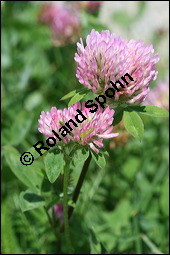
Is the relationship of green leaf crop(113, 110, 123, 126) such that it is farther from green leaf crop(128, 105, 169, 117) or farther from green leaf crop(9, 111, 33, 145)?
green leaf crop(9, 111, 33, 145)

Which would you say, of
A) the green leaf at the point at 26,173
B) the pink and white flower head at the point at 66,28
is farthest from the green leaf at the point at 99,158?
the pink and white flower head at the point at 66,28

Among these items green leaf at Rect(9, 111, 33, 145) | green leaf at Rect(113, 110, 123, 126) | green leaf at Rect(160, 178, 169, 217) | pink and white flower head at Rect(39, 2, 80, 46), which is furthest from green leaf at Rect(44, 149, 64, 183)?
pink and white flower head at Rect(39, 2, 80, 46)

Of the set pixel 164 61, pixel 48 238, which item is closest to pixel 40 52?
pixel 164 61

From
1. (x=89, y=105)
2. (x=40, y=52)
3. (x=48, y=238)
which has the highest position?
(x=40, y=52)

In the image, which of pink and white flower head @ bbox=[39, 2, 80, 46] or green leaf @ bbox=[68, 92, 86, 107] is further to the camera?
pink and white flower head @ bbox=[39, 2, 80, 46]

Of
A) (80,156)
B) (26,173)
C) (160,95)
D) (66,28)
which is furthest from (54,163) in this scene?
(66,28)

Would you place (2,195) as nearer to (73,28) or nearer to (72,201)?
(72,201)
